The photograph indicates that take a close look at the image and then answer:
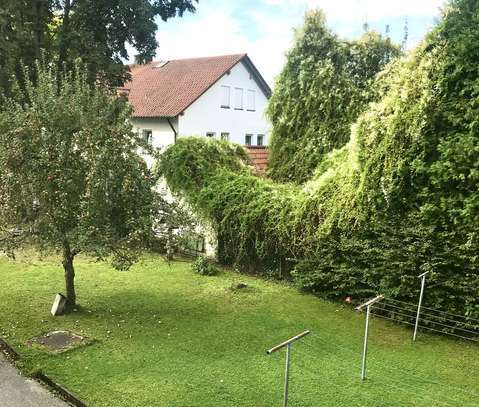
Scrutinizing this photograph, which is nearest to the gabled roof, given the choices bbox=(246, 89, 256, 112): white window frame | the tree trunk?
bbox=(246, 89, 256, 112): white window frame

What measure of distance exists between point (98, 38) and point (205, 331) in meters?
11.2

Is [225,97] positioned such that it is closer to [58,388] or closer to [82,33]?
[82,33]

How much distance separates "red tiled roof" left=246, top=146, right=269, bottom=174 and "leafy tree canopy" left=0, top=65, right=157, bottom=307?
746 cm

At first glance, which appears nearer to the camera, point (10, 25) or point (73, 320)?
point (73, 320)

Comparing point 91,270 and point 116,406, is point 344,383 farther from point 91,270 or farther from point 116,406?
point 91,270

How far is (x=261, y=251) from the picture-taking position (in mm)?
11977

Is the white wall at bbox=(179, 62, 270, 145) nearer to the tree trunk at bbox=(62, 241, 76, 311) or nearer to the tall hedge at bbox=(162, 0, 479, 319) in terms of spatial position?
the tall hedge at bbox=(162, 0, 479, 319)

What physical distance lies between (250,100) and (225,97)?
2.46m

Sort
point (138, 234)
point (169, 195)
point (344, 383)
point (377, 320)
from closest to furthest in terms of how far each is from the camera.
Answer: point (344, 383) → point (138, 234) → point (377, 320) → point (169, 195)

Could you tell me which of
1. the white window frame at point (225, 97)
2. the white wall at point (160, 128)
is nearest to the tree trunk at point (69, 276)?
the white wall at point (160, 128)

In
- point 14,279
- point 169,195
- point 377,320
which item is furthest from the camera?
point 169,195

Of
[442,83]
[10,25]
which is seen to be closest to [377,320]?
[442,83]

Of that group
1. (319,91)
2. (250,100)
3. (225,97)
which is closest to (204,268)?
(319,91)

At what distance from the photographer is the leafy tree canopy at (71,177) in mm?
8148
